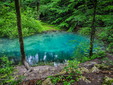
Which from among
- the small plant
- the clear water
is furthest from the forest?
the clear water

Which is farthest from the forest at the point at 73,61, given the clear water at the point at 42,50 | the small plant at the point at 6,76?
the clear water at the point at 42,50

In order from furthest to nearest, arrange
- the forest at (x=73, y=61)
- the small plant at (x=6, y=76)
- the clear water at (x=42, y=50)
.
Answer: the clear water at (x=42, y=50) < the forest at (x=73, y=61) < the small plant at (x=6, y=76)

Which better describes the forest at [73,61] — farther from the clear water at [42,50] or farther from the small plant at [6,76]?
the clear water at [42,50]

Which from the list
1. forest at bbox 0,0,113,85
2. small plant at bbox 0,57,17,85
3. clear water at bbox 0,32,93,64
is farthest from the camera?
clear water at bbox 0,32,93,64

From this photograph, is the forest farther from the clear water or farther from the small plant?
the clear water

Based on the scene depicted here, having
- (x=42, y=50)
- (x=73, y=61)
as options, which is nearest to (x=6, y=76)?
(x=73, y=61)

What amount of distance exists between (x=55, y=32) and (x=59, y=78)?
1661 centimetres

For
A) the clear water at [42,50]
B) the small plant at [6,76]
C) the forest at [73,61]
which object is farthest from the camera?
the clear water at [42,50]

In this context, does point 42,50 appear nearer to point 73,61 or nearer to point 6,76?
point 73,61

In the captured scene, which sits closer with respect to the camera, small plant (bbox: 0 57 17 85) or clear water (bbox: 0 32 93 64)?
small plant (bbox: 0 57 17 85)

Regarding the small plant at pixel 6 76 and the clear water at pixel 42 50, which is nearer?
the small plant at pixel 6 76

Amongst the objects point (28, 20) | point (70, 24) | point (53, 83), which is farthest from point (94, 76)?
point (70, 24)

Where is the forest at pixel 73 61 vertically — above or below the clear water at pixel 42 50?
above

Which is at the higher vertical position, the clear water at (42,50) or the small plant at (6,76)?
the small plant at (6,76)
